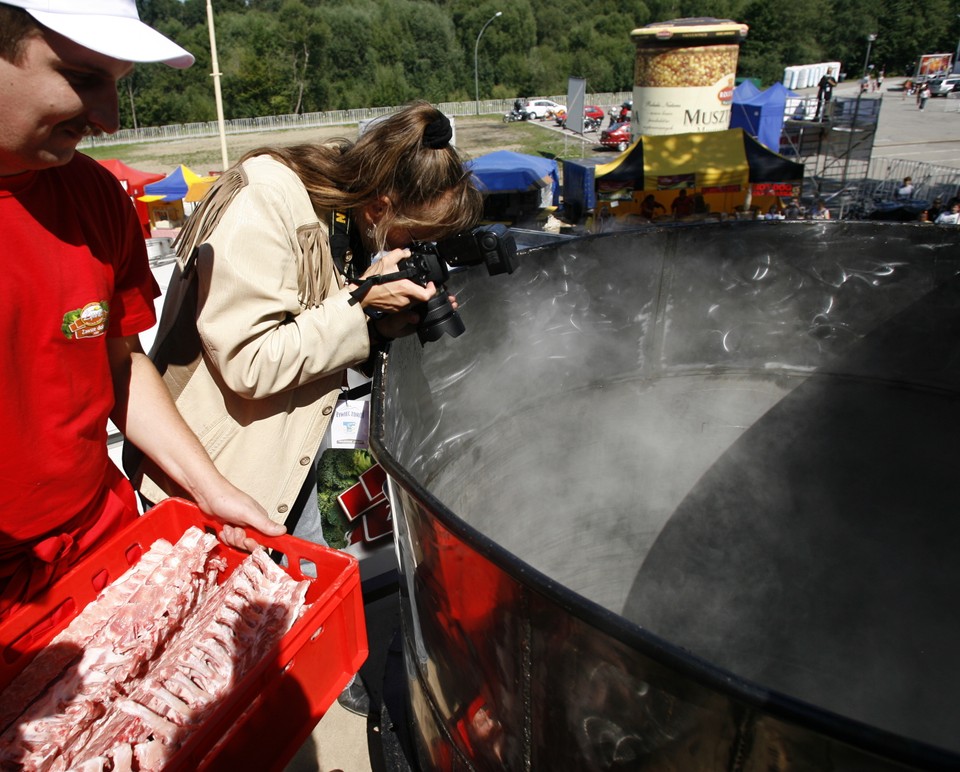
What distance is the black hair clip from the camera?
1.90 meters

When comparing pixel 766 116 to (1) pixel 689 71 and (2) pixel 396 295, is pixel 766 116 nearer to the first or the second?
(1) pixel 689 71

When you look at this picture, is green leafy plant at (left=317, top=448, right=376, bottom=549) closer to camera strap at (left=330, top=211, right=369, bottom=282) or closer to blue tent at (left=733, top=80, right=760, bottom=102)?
camera strap at (left=330, top=211, right=369, bottom=282)

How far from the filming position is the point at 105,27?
3.48 feet

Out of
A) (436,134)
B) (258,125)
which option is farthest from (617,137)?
(436,134)

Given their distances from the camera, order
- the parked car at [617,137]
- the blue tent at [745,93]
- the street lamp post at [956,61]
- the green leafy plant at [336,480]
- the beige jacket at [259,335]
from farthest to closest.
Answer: the street lamp post at [956,61] < the parked car at [617,137] < the blue tent at [745,93] < the green leafy plant at [336,480] < the beige jacket at [259,335]

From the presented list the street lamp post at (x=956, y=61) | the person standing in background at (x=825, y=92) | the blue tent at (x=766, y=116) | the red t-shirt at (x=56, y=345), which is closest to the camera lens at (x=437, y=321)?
the red t-shirt at (x=56, y=345)

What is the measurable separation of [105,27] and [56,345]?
0.59 m

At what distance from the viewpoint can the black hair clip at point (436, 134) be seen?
1.90 metres

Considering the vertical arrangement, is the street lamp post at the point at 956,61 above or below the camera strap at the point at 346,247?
above

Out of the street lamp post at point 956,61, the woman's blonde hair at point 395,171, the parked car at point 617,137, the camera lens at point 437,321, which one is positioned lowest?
the parked car at point 617,137

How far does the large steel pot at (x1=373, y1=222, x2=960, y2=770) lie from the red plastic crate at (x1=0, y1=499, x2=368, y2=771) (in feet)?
1.64

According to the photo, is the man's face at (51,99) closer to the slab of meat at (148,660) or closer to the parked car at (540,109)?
the slab of meat at (148,660)

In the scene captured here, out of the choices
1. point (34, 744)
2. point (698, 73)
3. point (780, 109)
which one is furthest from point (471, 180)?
point (780, 109)

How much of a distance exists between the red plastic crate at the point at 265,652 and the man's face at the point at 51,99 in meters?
0.77
